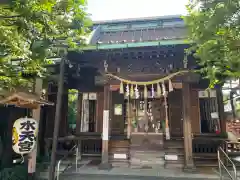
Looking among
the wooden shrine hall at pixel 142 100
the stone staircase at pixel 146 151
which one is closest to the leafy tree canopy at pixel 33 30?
the wooden shrine hall at pixel 142 100

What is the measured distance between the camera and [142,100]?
10516mm

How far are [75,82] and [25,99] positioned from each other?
16.0 ft

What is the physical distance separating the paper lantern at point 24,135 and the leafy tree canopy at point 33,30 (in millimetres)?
1302

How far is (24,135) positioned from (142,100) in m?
6.38

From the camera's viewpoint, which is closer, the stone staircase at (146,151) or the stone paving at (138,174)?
the stone paving at (138,174)

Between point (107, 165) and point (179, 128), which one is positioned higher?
point (179, 128)

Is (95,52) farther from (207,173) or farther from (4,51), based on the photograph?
(207,173)

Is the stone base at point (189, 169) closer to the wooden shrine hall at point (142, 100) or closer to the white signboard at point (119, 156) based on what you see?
the wooden shrine hall at point (142, 100)

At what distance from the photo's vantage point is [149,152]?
27.6ft

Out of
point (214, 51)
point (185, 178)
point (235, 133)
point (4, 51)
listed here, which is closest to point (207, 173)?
point (185, 178)

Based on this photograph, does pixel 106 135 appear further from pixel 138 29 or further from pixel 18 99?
pixel 138 29

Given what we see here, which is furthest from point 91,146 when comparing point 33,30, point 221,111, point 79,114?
point 221,111

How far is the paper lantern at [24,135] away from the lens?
5.99 metres

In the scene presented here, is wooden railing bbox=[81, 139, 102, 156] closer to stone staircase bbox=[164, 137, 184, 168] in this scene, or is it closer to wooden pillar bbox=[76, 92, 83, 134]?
wooden pillar bbox=[76, 92, 83, 134]
